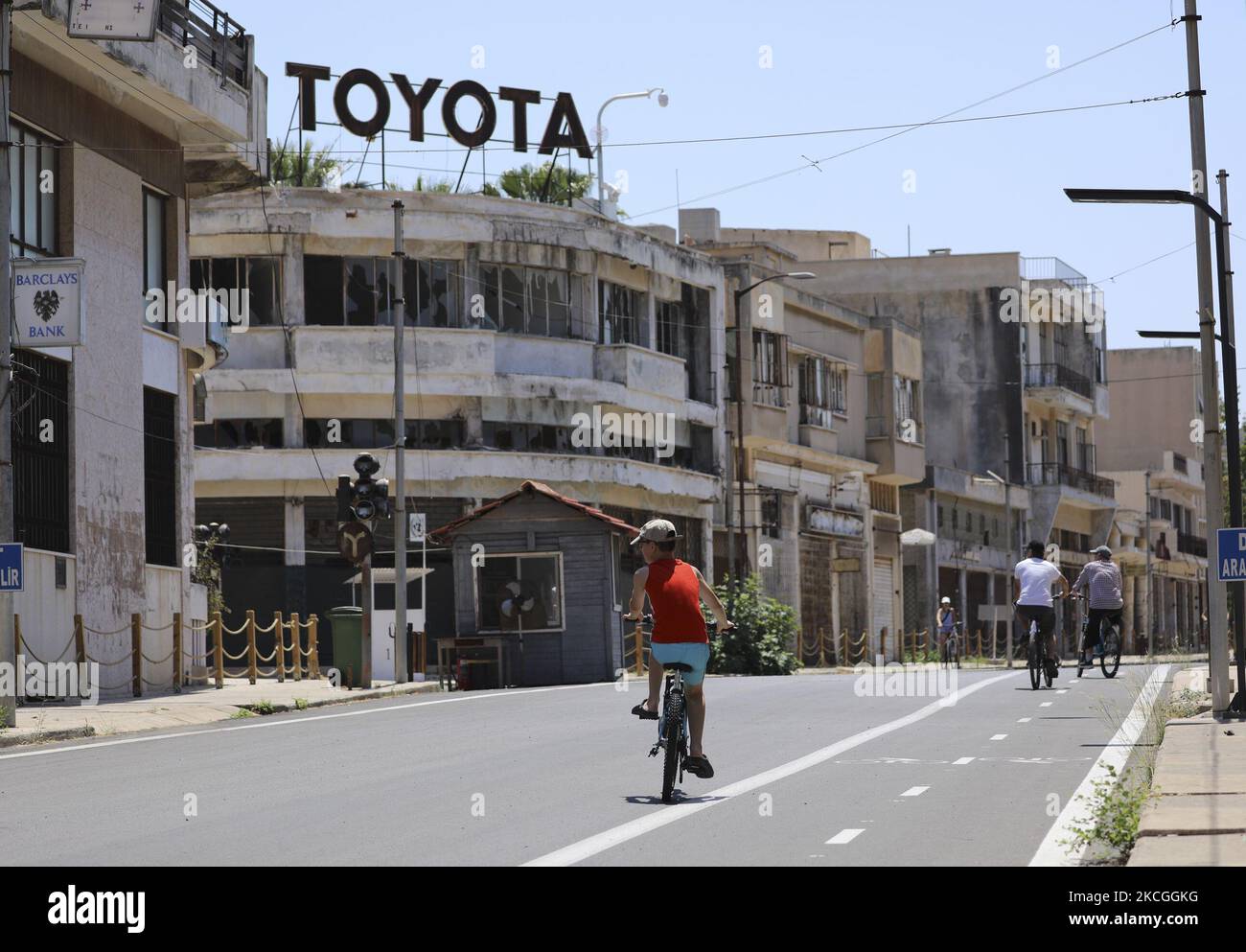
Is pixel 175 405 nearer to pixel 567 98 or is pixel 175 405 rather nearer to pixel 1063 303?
pixel 567 98

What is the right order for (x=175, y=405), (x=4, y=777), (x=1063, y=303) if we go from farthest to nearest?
(x=1063, y=303), (x=175, y=405), (x=4, y=777)

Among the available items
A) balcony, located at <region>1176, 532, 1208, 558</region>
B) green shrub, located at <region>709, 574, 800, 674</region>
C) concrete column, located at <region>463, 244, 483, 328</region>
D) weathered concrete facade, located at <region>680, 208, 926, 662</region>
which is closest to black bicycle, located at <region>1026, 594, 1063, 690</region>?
green shrub, located at <region>709, 574, 800, 674</region>

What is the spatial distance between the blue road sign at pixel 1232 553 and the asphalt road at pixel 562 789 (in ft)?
5.76

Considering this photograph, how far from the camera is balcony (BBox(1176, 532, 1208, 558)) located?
105 m

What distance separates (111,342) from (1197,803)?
21.4 meters

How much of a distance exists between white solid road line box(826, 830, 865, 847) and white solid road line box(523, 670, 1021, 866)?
3.29ft

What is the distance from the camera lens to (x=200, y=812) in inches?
478

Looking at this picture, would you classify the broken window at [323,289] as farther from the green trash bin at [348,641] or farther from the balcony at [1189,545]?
the balcony at [1189,545]

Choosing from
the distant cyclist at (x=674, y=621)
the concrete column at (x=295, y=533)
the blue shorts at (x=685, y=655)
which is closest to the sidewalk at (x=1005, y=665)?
the concrete column at (x=295, y=533)

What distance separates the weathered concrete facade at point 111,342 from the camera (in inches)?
1058

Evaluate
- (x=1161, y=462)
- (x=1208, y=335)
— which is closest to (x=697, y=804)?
(x=1208, y=335)
